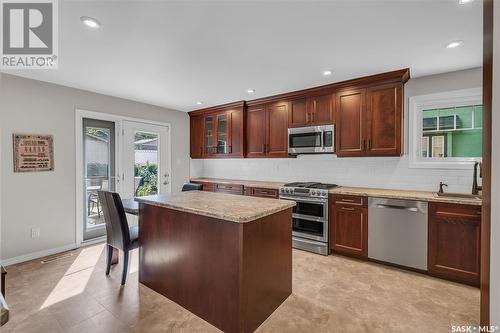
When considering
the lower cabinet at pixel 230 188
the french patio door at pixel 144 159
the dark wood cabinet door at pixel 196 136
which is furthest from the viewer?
the dark wood cabinet door at pixel 196 136

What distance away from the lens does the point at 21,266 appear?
2.97m

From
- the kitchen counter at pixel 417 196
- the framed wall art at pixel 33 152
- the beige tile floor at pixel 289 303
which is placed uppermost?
the framed wall art at pixel 33 152

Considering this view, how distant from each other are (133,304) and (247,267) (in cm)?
127

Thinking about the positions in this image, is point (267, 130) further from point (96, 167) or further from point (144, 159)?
point (96, 167)

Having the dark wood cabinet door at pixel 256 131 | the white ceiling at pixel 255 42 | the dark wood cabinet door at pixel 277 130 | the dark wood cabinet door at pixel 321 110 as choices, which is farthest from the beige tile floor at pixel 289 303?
the white ceiling at pixel 255 42

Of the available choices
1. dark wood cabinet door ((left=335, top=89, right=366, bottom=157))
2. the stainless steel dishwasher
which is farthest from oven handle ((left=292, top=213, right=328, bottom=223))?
dark wood cabinet door ((left=335, top=89, right=366, bottom=157))

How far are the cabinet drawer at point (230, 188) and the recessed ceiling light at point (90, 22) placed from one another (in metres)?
3.04

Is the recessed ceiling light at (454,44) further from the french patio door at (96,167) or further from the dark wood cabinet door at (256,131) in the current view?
the french patio door at (96,167)

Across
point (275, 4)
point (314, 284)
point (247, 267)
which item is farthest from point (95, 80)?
point (314, 284)

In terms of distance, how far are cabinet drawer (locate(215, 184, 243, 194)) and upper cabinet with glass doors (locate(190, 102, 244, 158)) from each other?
637 millimetres

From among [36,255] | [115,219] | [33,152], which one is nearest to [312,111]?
[115,219]

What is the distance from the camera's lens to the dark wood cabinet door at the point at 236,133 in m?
4.59

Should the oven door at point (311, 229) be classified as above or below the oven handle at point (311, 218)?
below

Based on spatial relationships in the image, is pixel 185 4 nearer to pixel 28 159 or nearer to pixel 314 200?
pixel 314 200
